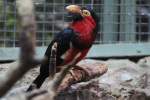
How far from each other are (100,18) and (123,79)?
95 cm

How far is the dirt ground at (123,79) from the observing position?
162 inches

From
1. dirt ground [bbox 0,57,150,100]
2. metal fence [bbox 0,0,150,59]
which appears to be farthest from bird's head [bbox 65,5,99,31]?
metal fence [bbox 0,0,150,59]

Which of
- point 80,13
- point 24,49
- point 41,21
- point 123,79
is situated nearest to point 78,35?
point 80,13

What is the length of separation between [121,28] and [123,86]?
1037 millimetres

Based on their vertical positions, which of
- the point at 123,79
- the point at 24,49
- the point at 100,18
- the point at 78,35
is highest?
the point at 24,49

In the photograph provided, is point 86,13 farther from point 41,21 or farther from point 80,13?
point 41,21

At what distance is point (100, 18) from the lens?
515 cm

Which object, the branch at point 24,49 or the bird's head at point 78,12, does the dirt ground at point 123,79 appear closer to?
the bird's head at point 78,12

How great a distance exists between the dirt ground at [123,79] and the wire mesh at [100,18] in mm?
393

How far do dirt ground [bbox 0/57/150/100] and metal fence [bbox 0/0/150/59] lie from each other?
1.28ft

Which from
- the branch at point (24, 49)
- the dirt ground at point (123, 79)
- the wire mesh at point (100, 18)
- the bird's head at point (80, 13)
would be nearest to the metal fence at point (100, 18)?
the wire mesh at point (100, 18)

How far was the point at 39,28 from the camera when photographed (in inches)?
200

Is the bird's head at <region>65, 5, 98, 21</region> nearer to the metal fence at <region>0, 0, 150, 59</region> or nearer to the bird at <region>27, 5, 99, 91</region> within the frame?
the bird at <region>27, 5, 99, 91</region>

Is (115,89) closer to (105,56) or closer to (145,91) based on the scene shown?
(145,91)
